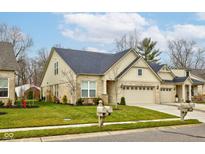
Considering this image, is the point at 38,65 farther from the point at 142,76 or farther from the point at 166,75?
the point at 166,75

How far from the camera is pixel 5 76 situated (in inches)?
778

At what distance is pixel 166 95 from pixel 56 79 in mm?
11883

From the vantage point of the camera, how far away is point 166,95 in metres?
28.4

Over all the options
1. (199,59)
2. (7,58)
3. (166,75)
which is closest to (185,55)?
(199,59)

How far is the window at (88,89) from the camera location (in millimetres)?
23094

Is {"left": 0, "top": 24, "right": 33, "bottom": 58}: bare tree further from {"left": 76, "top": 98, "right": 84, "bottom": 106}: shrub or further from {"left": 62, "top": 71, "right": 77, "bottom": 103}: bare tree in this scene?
{"left": 76, "top": 98, "right": 84, "bottom": 106}: shrub

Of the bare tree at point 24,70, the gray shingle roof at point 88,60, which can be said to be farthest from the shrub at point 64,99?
the bare tree at point 24,70

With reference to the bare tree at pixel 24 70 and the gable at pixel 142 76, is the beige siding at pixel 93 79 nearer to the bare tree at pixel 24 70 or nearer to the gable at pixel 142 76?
the gable at pixel 142 76

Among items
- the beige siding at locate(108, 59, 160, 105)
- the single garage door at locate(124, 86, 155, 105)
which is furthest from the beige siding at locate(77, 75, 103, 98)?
the single garage door at locate(124, 86, 155, 105)

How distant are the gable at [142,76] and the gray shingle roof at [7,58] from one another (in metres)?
9.70

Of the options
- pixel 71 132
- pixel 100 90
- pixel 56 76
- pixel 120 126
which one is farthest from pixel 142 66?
pixel 71 132
